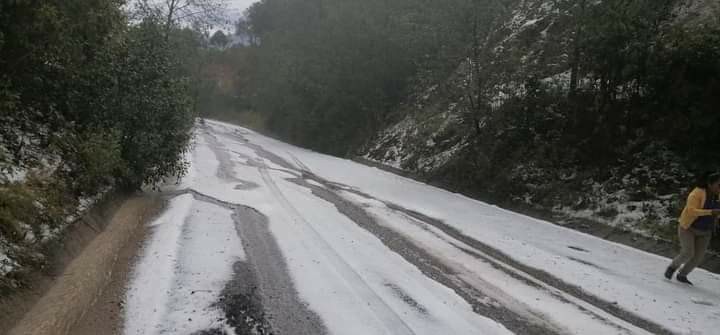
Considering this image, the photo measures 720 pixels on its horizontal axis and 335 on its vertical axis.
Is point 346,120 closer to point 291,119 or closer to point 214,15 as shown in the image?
point 291,119

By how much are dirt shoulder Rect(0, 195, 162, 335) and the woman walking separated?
8514 mm

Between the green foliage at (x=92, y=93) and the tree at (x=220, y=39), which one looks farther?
the tree at (x=220, y=39)

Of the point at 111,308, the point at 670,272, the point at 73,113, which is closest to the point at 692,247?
the point at 670,272

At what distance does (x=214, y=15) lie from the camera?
2633 cm

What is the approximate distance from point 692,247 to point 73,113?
12094 millimetres

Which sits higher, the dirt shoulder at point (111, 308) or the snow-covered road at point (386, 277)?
the snow-covered road at point (386, 277)

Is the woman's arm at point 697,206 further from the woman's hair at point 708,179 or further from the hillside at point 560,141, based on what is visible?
the hillside at point 560,141

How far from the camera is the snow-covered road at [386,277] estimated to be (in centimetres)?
647

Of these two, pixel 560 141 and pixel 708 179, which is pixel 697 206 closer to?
pixel 708 179

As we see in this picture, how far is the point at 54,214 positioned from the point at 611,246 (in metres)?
10.3

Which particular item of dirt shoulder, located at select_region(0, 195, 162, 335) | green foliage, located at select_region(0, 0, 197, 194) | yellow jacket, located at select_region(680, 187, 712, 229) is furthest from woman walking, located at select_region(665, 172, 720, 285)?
green foliage, located at select_region(0, 0, 197, 194)

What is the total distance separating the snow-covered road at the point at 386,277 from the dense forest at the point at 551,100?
223 cm

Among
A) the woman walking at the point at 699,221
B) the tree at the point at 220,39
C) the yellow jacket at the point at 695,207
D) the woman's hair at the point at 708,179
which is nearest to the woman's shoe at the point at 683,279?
the woman walking at the point at 699,221

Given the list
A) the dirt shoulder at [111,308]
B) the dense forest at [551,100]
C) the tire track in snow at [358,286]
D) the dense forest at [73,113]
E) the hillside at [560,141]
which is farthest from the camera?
the hillside at [560,141]
